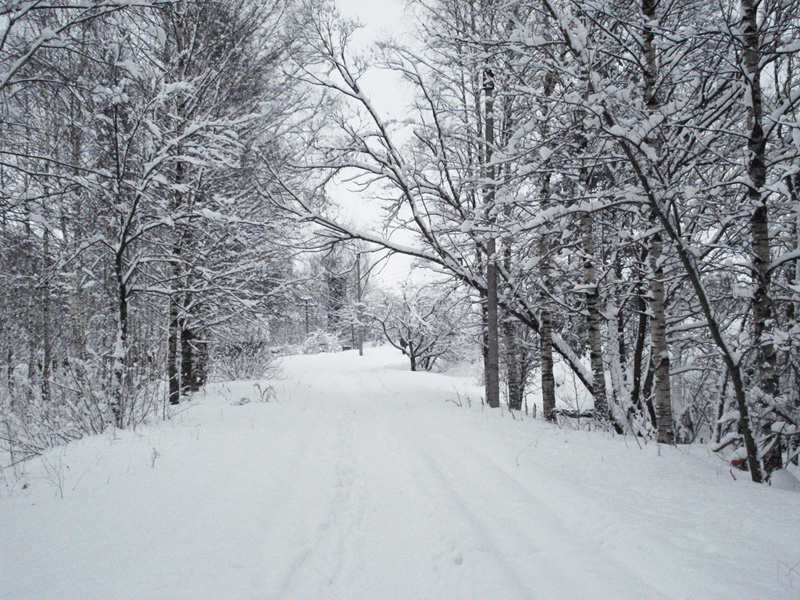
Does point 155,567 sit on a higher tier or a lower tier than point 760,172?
lower

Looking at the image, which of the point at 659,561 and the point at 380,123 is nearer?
the point at 659,561

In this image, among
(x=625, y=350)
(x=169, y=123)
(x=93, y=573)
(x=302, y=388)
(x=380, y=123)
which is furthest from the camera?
(x=302, y=388)

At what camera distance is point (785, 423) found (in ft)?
10.8

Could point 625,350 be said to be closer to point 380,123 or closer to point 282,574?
point 380,123

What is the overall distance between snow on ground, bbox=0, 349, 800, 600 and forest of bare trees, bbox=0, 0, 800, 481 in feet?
4.32

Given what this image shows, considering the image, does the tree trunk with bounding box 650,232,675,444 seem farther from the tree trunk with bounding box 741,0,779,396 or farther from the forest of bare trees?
the tree trunk with bounding box 741,0,779,396

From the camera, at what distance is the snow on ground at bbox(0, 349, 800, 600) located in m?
2.04

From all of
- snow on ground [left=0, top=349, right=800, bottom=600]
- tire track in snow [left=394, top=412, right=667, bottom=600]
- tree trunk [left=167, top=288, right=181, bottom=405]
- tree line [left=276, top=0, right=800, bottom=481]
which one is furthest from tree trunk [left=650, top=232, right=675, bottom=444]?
tree trunk [left=167, top=288, right=181, bottom=405]

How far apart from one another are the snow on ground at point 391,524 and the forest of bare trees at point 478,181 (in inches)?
51.8

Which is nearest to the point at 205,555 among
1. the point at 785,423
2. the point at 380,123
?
the point at 785,423

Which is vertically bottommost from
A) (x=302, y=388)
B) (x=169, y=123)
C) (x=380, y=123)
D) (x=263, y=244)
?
(x=302, y=388)

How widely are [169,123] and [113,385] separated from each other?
220 inches

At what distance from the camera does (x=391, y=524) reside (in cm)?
280

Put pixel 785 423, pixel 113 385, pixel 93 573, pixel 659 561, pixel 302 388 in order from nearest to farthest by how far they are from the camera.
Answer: pixel 93 573
pixel 659 561
pixel 785 423
pixel 113 385
pixel 302 388
